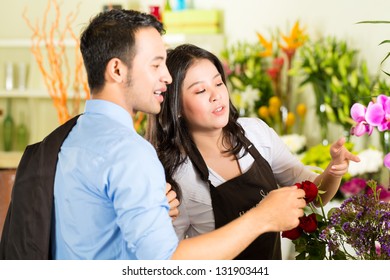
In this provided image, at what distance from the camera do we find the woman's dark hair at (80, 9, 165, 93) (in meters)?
1.54

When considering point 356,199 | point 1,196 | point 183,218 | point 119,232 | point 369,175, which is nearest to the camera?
point 119,232

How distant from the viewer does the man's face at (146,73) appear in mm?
1537

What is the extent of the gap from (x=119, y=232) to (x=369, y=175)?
2.92 meters

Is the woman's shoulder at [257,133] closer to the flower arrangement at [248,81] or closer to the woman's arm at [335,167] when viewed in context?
the woman's arm at [335,167]

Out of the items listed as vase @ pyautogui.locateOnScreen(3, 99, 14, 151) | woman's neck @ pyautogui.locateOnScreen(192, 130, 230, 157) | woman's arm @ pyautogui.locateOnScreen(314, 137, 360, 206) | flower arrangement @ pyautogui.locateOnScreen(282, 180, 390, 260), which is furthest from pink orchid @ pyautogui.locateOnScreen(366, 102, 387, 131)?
vase @ pyautogui.locateOnScreen(3, 99, 14, 151)

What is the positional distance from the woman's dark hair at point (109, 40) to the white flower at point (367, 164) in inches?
107

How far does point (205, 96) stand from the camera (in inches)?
79.6

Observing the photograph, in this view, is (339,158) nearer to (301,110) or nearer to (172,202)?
(172,202)

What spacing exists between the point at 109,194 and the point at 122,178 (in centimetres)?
5

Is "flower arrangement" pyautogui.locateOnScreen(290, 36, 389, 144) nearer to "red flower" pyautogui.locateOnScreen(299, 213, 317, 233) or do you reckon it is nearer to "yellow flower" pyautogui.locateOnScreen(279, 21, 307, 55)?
"yellow flower" pyautogui.locateOnScreen(279, 21, 307, 55)

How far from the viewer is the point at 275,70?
4988mm

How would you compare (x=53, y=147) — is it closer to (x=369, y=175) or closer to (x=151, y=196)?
(x=151, y=196)

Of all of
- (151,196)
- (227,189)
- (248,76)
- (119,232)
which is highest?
(151,196)
